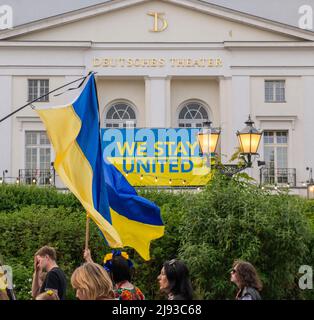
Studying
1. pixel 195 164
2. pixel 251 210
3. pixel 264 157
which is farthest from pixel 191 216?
pixel 264 157

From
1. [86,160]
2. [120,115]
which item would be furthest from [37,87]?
[86,160]

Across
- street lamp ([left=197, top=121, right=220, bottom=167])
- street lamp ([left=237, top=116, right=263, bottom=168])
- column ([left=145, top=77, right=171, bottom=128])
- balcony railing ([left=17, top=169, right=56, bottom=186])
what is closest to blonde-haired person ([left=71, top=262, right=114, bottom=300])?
street lamp ([left=237, top=116, right=263, bottom=168])

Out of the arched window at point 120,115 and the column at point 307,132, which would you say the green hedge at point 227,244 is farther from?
the arched window at point 120,115

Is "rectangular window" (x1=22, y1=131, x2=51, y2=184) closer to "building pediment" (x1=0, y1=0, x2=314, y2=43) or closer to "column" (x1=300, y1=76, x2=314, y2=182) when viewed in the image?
"building pediment" (x1=0, y1=0, x2=314, y2=43)

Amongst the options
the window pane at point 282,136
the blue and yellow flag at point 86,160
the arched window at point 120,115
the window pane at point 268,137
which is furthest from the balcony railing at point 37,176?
the blue and yellow flag at point 86,160

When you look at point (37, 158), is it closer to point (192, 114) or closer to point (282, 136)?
point (192, 114)

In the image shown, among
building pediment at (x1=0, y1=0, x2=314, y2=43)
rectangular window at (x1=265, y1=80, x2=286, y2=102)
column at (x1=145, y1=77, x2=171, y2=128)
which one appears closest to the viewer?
column at (x1=145, y1=77, x2=171, y2=128)

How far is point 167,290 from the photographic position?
6.69 metres

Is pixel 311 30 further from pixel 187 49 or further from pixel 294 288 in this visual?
pixel 294 288

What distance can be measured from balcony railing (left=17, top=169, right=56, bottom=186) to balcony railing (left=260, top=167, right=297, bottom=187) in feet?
32.1

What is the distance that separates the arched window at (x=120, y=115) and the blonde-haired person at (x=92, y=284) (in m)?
33.6

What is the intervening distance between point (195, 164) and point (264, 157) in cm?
575

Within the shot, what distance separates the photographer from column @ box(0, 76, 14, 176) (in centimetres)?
3838

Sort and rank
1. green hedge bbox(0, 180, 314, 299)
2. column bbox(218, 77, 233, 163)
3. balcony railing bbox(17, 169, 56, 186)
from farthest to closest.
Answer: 1. column bbox(218, 77, 233, 163)
2. balcony railing bbox(17, 169, 56, 186)
3. green hedge bbox(0, 180, 314, 299)
